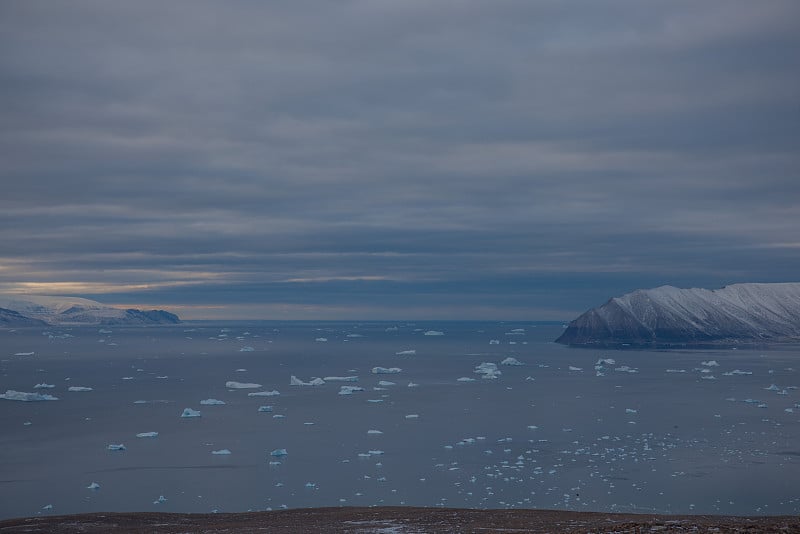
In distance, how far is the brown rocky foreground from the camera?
800 inches

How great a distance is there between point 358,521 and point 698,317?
119m

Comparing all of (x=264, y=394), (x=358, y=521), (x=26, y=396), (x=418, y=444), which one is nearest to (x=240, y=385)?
(x=264, y=394)

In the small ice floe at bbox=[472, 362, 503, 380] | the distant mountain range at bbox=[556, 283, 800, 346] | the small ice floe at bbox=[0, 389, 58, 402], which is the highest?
the distant mountain range at bbox=[556, 283, 800, 346]

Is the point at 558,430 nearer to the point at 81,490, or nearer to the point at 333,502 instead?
the point at 333,502

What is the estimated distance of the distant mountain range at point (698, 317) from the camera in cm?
12775

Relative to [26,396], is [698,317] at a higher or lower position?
higher

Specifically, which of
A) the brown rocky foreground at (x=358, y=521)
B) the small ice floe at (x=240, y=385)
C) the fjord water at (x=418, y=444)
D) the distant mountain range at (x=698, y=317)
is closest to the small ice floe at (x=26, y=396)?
the fjord water at (x=418, y=444)

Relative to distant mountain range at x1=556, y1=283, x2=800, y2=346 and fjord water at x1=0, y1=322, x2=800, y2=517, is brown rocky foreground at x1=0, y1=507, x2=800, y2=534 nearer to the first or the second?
fjord water at x1=0, y1=322, x2=800, y2=517

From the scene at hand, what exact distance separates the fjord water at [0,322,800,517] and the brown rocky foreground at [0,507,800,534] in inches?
97.6

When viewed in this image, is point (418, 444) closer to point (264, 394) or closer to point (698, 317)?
point (264, 394)

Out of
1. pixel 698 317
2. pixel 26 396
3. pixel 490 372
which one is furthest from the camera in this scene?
pixel 698 317

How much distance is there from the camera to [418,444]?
123 ft

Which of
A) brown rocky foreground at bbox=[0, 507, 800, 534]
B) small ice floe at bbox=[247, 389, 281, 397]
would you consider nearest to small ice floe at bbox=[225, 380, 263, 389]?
small ice floe at bbox=[247, 389, 281, 397]

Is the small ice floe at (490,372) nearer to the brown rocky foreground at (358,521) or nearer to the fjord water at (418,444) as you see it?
the fjord water at (418,444)
